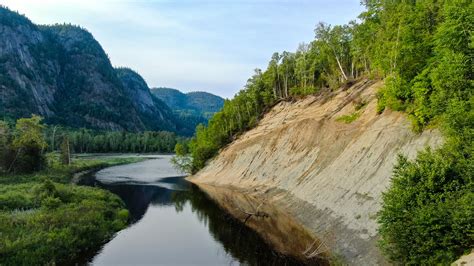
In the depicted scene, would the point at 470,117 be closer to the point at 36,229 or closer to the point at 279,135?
the point at 36,229

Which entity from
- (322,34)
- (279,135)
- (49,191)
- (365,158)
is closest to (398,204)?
(365,158)

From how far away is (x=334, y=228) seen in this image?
117 feet

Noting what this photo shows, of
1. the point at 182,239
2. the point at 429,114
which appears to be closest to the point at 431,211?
the point at 429,114

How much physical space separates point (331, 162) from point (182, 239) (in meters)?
22.3

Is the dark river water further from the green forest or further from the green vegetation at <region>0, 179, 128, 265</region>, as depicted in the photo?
the green forest

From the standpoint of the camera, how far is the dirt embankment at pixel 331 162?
33.9m

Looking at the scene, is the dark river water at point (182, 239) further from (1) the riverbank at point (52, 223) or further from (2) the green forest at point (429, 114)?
(2) the green forest at point (429, 114)

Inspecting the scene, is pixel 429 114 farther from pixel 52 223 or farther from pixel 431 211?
pixel 52 223

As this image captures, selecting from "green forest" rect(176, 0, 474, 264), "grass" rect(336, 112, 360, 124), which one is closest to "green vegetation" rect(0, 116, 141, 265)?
"green forest" rect(176, 0, 474, 264)

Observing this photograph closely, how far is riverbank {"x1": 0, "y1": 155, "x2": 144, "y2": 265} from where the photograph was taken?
93.2 feet

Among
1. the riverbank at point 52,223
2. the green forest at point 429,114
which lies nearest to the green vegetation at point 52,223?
the riverbank at point 52,223

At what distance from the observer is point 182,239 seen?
40906 mm

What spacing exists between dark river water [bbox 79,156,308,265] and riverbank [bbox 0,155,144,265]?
166 cm

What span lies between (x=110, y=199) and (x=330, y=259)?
35.3m
